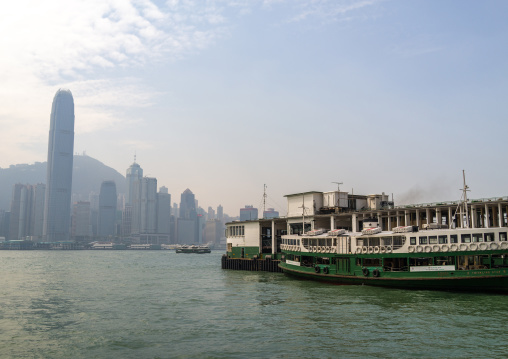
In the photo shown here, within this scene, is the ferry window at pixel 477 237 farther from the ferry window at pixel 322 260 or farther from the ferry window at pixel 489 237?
the ferry window at pixel 322 260

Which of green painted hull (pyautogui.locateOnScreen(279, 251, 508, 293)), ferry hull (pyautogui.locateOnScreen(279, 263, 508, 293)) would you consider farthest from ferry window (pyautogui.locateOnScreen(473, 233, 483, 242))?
ferry hull (pyautogui.locateOnScreen(279, 263, 508, 293))

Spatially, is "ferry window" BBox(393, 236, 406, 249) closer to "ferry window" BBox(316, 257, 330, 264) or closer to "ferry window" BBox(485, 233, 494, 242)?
"ferry window" BBox(485, 233, 494, 242)

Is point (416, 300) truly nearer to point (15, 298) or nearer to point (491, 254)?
point (491, 254)

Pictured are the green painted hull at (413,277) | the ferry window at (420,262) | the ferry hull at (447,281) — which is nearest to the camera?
the ferry hull at (447,281)

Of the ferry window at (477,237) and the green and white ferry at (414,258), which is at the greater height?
the ferry window at (477,237)

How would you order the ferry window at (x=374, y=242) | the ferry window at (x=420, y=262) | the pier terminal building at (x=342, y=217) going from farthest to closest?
the pier terminal building at (x=342, y=217) → the ferry window at (x=374, y=242) → the ferry window at (x=420, y=262)

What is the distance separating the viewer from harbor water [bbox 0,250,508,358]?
78.1ft

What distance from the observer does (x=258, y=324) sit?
99.9 feet

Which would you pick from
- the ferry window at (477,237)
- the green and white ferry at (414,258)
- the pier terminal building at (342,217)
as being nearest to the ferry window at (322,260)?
the green and white ferry at (414,258)

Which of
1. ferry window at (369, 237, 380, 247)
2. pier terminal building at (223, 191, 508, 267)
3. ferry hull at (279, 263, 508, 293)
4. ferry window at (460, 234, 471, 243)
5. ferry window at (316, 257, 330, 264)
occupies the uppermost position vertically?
pier terminal building at (223, 191, 508, 267)

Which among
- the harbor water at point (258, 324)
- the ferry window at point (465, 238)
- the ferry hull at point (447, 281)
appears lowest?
the harbor water at point (258, 324)

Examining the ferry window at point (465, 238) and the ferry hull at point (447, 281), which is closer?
the ferry hull at point (447, 281)

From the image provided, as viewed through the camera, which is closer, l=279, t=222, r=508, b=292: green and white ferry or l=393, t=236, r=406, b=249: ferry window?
l=279, t=222, r=508, b=292: green and white ferry

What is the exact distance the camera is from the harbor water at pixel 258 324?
2381cm
